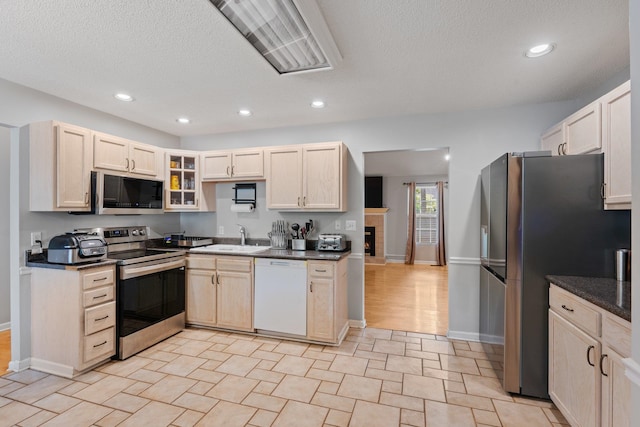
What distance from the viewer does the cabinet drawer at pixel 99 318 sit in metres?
2.56

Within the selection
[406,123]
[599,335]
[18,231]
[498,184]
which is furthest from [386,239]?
[18,231]

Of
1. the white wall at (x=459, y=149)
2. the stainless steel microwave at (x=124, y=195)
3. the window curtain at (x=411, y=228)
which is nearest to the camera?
the stainless steel microwave at (x=124, y=195)

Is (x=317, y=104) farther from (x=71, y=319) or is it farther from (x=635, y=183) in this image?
(x=71, y=319)

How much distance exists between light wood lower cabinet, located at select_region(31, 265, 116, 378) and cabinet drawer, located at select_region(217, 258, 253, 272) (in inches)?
41.2

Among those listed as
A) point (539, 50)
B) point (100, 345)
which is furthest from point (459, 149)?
point (100, 345)

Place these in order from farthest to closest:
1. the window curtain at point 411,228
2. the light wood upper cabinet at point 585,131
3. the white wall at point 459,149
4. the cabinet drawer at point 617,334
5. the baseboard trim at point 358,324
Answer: the window curtain at point 411,228 → the baseboard trim at point 358,324 → the white wall at point 459,149 → the light wood upper cabinet at point 585,131 → the cabinet drawer at point 617,334

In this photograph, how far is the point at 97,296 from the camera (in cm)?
264

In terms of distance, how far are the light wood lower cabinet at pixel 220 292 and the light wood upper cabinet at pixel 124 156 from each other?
1159 millimetres

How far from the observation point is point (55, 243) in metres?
2.63

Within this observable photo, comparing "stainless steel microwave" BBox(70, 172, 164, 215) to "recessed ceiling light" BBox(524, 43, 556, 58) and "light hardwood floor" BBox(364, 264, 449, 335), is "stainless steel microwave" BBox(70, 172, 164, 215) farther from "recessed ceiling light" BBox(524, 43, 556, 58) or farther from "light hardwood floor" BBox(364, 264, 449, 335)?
"recessed ceiling light" BBox(524, 43, 556, 58)

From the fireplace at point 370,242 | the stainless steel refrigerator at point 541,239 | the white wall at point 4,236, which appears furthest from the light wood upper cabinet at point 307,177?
the fireplace at point 370,242

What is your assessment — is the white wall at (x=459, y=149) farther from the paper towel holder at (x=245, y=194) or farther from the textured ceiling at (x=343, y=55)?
the paper towel holder at (x=245, y=194)

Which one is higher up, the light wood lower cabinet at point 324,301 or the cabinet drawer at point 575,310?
the cabinet drawer at point 575,310

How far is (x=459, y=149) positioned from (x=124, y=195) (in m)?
3.63
